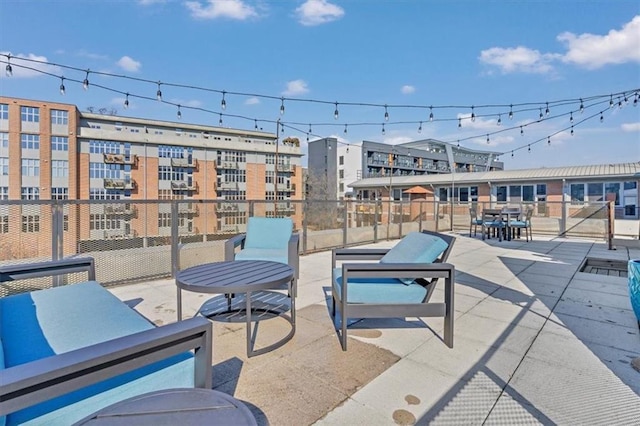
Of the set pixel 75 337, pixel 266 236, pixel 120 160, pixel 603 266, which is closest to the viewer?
pixel 75 337

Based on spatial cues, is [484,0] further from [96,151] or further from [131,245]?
[96,151]

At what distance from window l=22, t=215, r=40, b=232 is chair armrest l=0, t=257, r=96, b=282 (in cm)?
150

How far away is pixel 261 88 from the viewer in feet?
33.8

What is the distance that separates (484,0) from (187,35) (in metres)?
7.20

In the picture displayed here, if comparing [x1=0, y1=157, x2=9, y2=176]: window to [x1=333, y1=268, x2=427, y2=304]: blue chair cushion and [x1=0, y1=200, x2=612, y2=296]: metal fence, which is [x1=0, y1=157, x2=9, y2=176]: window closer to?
[x1=0, y1=200, x2=612, y2=296]: metal fence

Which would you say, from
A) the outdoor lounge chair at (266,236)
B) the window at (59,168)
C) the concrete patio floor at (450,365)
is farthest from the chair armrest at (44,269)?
the window at (59,168)

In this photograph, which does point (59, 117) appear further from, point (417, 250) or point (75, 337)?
point (417, 250)

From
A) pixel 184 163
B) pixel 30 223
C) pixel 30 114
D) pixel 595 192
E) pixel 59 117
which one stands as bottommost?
pixel 30 223

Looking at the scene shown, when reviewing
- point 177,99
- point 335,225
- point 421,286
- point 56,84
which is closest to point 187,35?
point 177,99

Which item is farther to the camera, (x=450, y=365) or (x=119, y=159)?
(x=119, y=159)

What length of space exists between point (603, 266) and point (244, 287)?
699 cm

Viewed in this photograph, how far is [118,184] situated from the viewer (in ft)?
112

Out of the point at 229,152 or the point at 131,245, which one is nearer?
the point at 131,245

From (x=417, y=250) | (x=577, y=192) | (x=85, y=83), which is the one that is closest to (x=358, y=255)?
(x=417, y=250)
